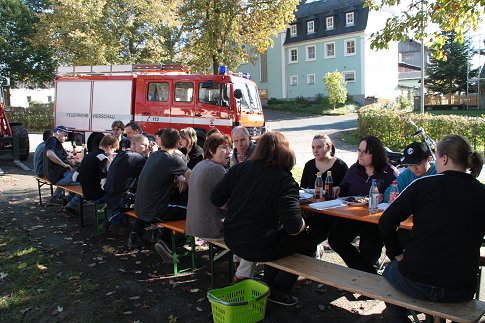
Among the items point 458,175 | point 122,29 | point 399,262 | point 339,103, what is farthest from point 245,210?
point 339,103

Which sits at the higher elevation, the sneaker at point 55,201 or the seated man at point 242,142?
the seated man at point 242,142

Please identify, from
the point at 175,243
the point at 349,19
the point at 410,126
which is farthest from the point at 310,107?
the point at 175,243

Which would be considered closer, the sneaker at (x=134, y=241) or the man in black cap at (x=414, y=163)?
the man in black cap at (x=414, y=163)

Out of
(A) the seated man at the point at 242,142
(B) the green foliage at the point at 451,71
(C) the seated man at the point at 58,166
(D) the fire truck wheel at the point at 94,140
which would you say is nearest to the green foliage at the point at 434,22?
(A) the seated man at the point at 242,142

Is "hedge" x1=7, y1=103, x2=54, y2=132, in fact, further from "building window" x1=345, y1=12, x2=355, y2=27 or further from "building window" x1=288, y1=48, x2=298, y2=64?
"building window" x1=345, y1=12, x2=355, y2=27

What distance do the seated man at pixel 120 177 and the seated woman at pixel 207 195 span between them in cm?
155

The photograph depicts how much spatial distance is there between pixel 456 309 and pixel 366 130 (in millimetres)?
16034

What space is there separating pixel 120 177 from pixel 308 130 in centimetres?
1861

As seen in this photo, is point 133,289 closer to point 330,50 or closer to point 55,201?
point 55,201

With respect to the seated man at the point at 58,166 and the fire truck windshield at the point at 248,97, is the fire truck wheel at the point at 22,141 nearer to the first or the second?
the seated man at the point at 58,166

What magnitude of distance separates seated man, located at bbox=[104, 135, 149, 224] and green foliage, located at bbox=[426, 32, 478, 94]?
33.5 m

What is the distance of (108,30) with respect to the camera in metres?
23.6

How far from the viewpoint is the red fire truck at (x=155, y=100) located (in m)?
11.5

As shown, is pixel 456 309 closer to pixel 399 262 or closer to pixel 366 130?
pixel 399 262
